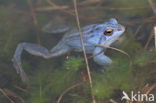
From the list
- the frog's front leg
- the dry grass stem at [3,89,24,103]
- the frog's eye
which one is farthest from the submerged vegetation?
the frog's eye

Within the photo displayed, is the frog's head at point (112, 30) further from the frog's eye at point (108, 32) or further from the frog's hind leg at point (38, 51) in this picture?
the frog's hind leg at point (38, 51)

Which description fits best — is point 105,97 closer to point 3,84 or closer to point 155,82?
point 155,82

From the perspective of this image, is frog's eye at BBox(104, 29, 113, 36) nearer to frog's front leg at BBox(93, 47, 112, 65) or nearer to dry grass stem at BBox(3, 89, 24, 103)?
frog's front leg at BBox(93, 47, 112, 65)

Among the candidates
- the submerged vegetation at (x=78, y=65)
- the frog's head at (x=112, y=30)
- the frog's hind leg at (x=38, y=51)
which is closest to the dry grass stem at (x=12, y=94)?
the submerged vegetation at (x=78, y=65)

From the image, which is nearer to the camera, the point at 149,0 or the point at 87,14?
the point at 149,0

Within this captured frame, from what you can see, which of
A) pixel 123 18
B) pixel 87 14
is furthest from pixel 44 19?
pixel 123 18

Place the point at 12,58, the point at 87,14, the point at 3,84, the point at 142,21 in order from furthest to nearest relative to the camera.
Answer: the point at 87,14, the point at 142,21, the point at 12,58, the point at 3,84

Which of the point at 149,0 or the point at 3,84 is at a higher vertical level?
the point at 149,0

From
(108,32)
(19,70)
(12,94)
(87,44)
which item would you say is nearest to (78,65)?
(87,44)
